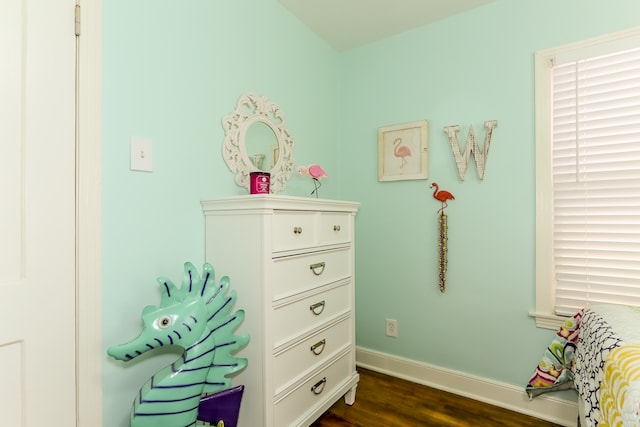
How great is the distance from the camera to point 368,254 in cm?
237

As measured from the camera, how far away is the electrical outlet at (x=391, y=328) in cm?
224

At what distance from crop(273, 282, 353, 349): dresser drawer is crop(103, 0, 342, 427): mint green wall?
0.36 m

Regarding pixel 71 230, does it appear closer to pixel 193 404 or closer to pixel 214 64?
pixel 193 404

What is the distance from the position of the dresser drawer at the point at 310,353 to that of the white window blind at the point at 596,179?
1169 mm

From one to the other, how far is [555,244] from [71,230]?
2.23 metres

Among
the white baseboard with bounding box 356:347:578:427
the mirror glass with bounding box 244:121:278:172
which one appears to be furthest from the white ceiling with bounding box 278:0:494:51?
the white baseboard with bounding box 356:347:578:427

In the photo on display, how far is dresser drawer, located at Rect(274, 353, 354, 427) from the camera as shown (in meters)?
1.40

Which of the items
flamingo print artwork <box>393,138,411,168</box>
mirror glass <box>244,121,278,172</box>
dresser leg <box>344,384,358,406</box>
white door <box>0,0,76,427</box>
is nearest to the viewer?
white door <box>0,0,76,427</box>

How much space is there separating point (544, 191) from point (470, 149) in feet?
1.49

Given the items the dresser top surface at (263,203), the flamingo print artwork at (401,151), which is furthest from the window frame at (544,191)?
the dresser top surface at (263,203)

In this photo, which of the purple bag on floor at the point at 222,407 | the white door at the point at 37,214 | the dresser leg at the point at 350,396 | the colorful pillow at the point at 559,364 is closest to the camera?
the white door at the point at 37,214

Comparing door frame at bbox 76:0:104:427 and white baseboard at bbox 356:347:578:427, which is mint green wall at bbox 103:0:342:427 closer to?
door frame at bbox 76:0:104:427

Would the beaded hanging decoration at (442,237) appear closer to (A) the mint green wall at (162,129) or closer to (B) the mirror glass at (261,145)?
(B) the mirror glass at (261,145)

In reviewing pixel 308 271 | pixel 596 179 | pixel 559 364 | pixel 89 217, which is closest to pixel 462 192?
pixel 596 179
